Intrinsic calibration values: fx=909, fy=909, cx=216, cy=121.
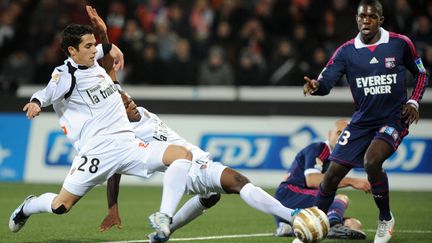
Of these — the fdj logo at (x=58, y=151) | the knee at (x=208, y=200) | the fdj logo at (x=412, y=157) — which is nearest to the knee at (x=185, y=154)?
the knee at (x=208, y=200)

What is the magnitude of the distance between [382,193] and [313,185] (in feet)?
3.21

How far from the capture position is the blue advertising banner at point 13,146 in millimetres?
15711

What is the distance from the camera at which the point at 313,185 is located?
9117 mm

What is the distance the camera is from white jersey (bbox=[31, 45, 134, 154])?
27.3ft

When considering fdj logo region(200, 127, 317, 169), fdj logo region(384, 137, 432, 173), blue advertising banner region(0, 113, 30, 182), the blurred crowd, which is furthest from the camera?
the blurred crowd

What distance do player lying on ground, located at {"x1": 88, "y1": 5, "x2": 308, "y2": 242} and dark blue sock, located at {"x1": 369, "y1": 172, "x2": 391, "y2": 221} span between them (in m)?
0.99

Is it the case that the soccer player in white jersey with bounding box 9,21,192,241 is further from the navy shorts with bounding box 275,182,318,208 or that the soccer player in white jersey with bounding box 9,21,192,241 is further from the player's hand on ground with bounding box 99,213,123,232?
the navy shorts with bounding box 275,182,318,208

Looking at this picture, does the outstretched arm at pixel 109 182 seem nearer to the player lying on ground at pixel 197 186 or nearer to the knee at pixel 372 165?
the player lying on ground at pixel 197 186

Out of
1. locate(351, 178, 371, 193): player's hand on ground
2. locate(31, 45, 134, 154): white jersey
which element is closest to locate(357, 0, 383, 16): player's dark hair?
locate(351, 178, 371, 193): player's hand on ground

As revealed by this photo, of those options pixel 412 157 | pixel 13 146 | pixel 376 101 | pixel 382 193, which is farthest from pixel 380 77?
pixel 13 146

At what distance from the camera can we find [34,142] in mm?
15734

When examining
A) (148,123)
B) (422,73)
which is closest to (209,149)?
(148,123)

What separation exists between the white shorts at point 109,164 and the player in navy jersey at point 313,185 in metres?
1.61

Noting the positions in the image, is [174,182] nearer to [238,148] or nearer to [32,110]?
[32,110]
